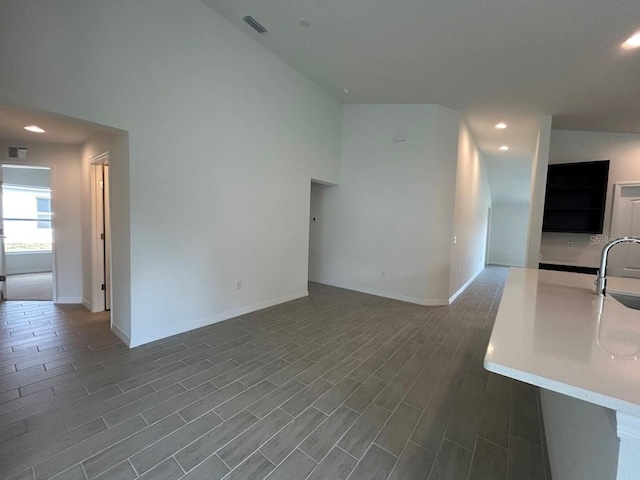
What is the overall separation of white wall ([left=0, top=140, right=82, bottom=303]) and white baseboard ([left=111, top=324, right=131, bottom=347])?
1783 millimetres

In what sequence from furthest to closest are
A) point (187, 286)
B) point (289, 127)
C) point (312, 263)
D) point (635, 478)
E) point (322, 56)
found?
point (312, 263)
point (289, 127)
point (322, 56)
point (187, 286)
point (635, 478)

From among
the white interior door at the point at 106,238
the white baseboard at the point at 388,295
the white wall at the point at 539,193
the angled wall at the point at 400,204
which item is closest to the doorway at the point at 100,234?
the white interior door at the point at 106,238

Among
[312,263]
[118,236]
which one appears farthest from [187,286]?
[312,263]

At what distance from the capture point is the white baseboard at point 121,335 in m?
2.95

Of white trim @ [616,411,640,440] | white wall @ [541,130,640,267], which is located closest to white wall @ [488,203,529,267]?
white wall @ [541,130,640,267]

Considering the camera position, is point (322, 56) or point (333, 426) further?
point (322, 56)

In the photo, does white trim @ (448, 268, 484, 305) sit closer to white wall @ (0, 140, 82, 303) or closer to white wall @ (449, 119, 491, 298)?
white wall @ (449, 119, 491, 298)

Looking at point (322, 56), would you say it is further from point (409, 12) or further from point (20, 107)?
point (20, 107)

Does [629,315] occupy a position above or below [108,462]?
above

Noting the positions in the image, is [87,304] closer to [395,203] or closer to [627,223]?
[395,203]

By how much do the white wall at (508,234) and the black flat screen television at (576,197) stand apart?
266 inches

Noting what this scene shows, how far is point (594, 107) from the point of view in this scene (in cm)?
387

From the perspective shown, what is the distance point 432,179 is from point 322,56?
8.43 feet

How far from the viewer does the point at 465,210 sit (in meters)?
5.92
